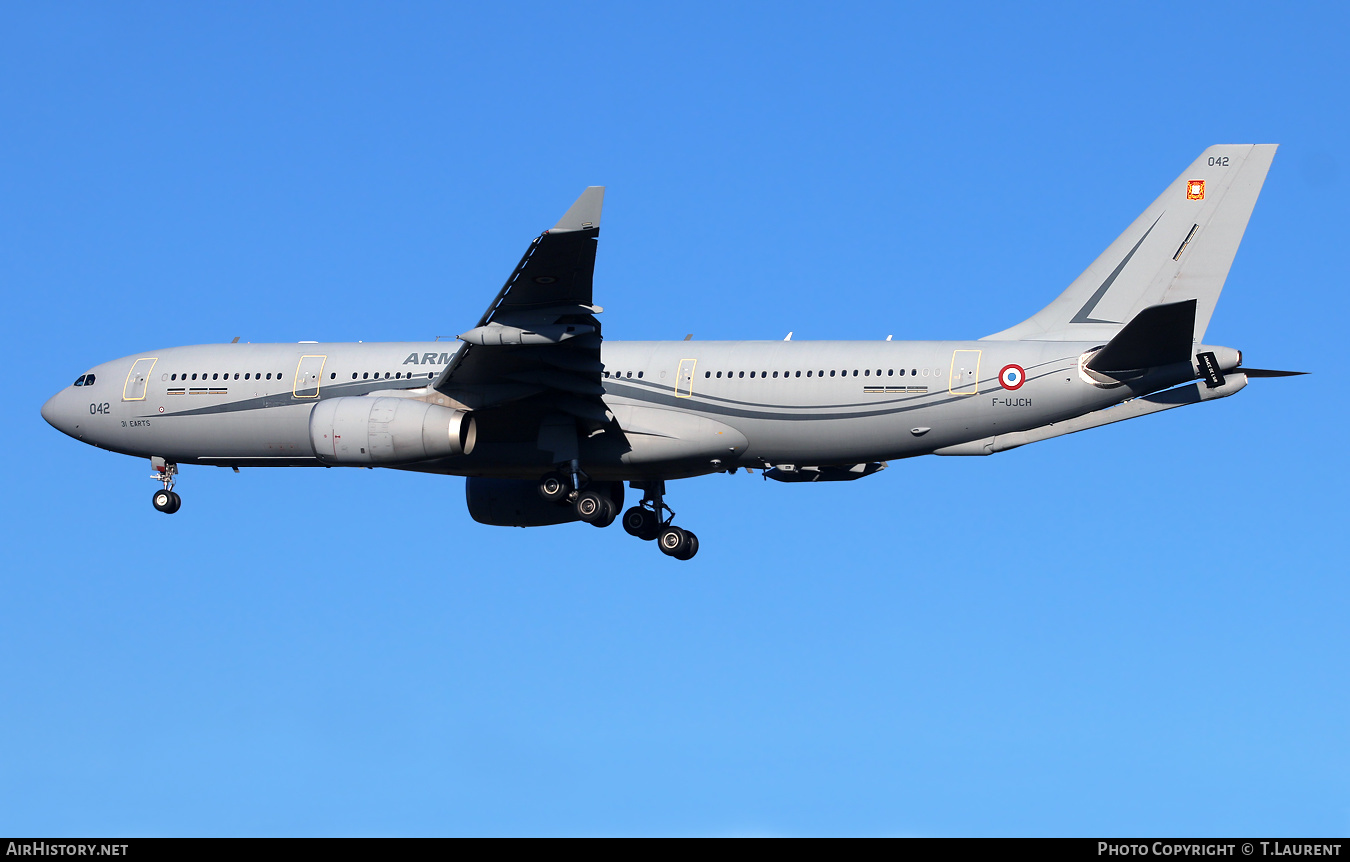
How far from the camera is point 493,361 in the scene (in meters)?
30.9

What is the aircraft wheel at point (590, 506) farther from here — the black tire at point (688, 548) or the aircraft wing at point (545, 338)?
the black tire at point (688, 548)

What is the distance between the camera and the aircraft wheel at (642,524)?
3616 cm

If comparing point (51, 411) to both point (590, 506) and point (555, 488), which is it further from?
point (590, 506)

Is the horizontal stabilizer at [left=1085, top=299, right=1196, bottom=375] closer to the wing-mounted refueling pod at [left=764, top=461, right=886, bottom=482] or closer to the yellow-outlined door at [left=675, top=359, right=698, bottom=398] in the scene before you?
the wing-mounted refueling pod at [left=764, top=461, right=886, bottom=482]

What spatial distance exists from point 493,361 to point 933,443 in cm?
926

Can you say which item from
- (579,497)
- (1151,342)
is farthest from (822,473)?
(1151,342)

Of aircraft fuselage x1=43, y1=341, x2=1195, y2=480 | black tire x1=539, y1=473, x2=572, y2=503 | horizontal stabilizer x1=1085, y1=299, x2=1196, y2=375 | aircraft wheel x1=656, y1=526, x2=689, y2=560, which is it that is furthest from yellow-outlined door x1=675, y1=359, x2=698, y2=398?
horizontal stabilizer x1=1085, y1=299, x2=1196, y2=375

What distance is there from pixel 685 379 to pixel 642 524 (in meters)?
4.97

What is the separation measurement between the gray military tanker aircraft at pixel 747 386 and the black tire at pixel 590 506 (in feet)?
0.10

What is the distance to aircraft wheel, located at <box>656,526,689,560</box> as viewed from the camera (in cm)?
3550

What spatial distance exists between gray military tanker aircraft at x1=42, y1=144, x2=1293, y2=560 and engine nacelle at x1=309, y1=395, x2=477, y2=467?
0.10 ft
